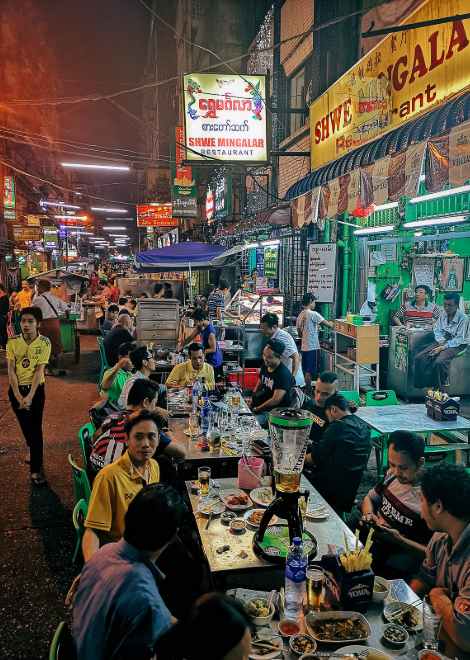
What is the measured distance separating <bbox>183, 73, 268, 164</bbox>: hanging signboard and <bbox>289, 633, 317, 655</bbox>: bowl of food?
9981 mm

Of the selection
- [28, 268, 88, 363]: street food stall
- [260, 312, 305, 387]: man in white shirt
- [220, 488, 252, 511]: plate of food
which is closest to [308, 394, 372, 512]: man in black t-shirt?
[220, 488, 252, 511]: plate of food

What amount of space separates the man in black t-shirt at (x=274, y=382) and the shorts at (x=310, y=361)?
4284mm

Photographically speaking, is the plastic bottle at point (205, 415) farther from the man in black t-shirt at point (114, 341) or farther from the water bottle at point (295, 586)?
the man in black t-shirt at point (114, 341)

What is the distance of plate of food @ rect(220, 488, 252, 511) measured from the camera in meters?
4.09

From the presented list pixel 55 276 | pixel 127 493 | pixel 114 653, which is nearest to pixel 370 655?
pixel 114 653

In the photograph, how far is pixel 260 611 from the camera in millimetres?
2850

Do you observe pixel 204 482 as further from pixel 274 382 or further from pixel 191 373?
pixel 191 373

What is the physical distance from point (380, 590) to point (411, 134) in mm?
5434

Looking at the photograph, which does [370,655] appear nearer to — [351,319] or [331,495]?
[331,495]

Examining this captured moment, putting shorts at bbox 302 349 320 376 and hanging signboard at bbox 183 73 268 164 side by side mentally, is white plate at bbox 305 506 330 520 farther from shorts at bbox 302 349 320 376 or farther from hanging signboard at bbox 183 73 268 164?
hanging signboard at bbox 183 73 268 164

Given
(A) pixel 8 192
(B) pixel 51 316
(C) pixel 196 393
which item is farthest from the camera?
(A) pixel 8 192

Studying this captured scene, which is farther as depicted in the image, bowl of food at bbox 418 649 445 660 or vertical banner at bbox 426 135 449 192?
vertical banner at bbox 426 135 449 192

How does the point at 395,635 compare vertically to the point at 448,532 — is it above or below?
below

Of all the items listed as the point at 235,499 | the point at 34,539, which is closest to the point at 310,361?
the point at 34,539
